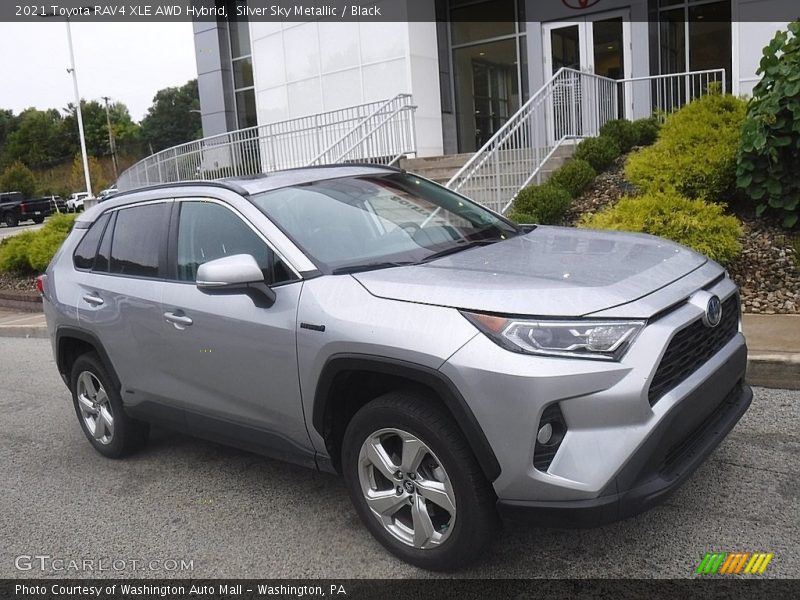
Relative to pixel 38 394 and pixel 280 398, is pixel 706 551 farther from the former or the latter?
pixel 38 394

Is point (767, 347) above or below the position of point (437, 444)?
below

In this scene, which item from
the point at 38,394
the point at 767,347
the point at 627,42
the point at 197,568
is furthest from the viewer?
the point at 627,42

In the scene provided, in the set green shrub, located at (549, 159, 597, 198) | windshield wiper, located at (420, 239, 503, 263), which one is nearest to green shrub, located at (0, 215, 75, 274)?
green shrub, located at (549, 159, 597, 198)

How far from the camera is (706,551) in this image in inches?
126

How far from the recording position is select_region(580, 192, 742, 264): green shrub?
273 inches

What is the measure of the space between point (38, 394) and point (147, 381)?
348 cm

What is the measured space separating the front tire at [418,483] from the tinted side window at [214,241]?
912 mm

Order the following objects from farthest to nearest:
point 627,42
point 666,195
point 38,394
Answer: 1. point 627,42
2. point 666,195
3. point 38,394

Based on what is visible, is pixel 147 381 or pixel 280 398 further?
pixel 147 381

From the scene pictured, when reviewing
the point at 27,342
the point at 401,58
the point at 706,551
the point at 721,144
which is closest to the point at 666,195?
the point at 721,144

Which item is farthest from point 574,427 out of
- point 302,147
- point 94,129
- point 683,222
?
point 94,129

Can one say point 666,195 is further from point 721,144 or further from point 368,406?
point 368,406

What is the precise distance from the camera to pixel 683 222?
278 inches

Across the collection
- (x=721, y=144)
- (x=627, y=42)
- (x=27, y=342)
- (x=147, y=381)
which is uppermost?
(x=627, y=42)
